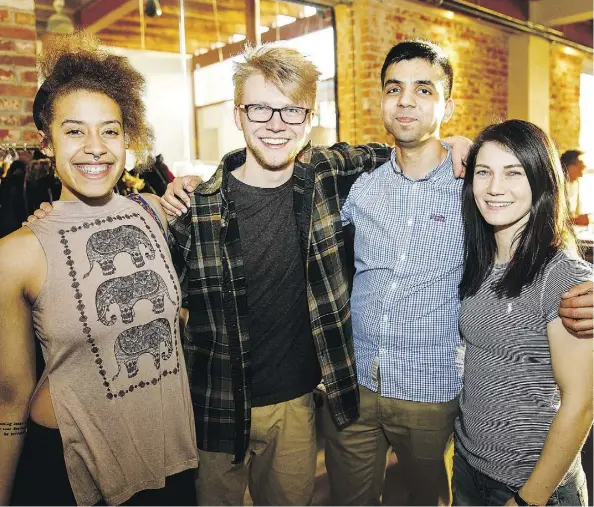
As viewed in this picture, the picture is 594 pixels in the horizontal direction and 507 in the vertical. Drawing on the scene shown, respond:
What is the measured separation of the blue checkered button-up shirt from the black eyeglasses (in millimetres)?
470

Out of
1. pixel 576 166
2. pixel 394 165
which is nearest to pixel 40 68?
pixel 394 165

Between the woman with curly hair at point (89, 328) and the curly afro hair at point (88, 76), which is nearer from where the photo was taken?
the woman with curly hair at point (89, 328)

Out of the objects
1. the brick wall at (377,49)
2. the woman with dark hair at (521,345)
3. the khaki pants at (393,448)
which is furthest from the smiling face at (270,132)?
the brick wall at (377,49)

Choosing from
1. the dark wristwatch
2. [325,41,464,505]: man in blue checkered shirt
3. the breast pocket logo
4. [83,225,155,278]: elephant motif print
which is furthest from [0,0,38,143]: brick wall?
A: the dark wristwatch

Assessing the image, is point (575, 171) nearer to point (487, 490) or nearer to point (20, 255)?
point (487, 490)

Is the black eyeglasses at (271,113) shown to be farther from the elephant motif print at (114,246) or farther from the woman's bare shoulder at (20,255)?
the woman's bare shoulder at (20,255)

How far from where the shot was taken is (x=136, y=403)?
1.42 meters

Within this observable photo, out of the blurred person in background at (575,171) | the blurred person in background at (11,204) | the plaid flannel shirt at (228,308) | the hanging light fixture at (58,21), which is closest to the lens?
the plaid flannel shirt at (228,308)

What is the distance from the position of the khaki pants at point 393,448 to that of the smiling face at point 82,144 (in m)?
1.21

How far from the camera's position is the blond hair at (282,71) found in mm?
1777

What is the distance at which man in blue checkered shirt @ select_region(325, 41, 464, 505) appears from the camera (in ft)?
5.99

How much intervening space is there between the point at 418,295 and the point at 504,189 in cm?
52

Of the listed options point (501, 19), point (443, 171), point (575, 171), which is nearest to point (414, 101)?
point (443, 171)

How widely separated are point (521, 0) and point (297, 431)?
6244mm
